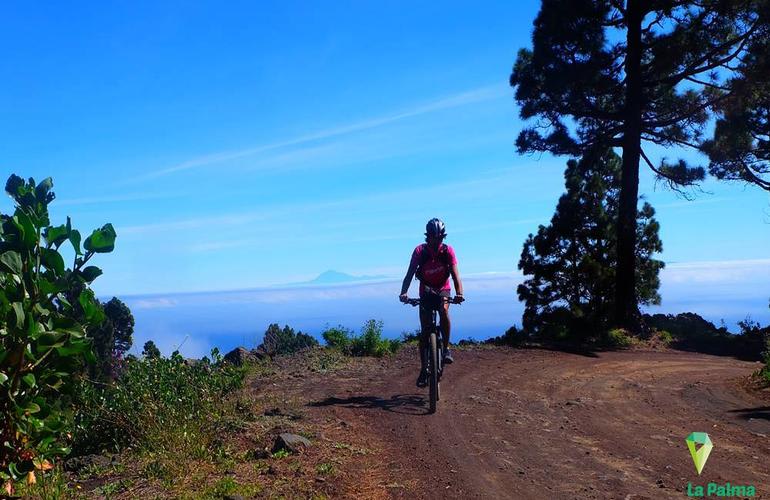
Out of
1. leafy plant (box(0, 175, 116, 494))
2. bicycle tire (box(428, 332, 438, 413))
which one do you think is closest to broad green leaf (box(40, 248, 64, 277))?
leafy plant (box(0, 175, 116, 494))

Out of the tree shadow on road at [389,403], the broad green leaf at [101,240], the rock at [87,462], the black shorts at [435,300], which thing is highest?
the broad green leaf at [101,240]

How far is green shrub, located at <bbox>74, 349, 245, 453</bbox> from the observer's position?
5801mm

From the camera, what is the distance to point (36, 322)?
3.39 m

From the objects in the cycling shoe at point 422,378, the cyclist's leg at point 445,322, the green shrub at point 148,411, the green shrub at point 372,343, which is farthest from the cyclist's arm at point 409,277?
the green shrub at point 372,343

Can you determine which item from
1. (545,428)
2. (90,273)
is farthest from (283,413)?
(90,273)

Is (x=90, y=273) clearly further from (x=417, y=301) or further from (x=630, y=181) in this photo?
(x=630, y=181)

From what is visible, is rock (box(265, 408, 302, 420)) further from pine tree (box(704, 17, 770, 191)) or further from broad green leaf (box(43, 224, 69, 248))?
pine tree (box(704, 17, 770, 191))

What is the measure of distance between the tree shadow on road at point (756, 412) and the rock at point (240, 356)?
25.6 feet

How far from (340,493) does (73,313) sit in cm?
239

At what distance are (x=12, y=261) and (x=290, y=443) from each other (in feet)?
10.7

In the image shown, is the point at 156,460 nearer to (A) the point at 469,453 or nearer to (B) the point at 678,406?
(A) the point at 469,453

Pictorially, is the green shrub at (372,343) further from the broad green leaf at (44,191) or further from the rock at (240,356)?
the broad green leaf at (44,191)

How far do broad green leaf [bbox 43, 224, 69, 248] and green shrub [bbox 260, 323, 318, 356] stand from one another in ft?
30.2

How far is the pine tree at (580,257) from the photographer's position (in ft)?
58.6
